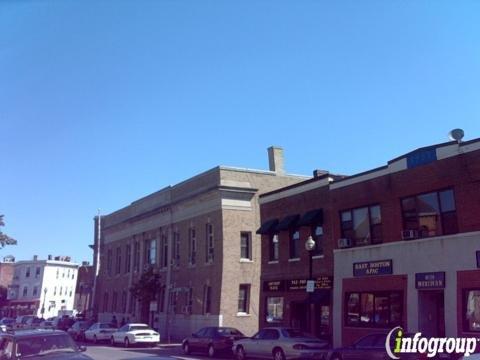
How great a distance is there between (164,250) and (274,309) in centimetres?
1840

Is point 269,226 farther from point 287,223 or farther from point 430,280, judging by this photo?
point 430,280

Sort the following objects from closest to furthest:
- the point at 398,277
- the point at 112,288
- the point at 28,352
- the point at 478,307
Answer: the point at 28,352
the point at 478,307
the point at 398,277
the point at 112,288

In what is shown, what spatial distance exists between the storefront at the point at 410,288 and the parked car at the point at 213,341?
516 centimetres

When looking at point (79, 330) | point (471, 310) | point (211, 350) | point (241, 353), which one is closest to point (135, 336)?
point (211, 350)

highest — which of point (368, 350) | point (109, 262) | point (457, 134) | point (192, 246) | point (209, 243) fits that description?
point (457, 134)

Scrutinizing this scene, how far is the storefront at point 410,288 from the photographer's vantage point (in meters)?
21.3

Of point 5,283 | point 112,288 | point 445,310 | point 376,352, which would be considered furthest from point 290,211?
point 5,283

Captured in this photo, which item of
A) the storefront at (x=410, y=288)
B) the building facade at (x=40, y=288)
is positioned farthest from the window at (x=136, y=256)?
the building facade at (x=40, y=288)

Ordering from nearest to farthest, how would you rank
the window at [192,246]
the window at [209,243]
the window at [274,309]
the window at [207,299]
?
the window at [274,309] < the window at [207,299] < the window at [209,243] < the window at [192,246]

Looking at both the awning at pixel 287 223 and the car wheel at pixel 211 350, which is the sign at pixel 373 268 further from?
the car wheel at pixel 211 350

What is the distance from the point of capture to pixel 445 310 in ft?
72.0

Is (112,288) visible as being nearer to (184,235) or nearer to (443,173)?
(184,235)

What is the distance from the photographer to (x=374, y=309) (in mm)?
25188

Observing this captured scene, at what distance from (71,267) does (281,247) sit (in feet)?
→ 286
